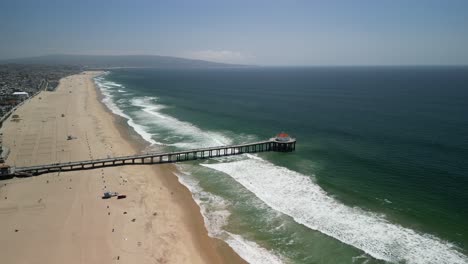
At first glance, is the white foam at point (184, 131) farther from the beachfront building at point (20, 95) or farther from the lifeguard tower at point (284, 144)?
the beachfront building at point (20, 95)

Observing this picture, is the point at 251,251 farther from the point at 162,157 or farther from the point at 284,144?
the point at 284,144

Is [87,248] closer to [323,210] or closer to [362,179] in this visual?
[323,210]

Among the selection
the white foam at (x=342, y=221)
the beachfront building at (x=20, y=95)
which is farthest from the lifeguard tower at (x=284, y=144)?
the beachfront building at (x=20, y=95)

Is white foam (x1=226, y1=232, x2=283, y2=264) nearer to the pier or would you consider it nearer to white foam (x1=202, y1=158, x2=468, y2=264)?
white foam (x1=202, y1=158, x2=468, y2=264)

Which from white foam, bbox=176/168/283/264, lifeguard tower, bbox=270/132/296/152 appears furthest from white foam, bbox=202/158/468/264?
lifeguard tower, bbox=270/132/296/152

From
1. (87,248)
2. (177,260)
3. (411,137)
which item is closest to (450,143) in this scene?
(411,137)

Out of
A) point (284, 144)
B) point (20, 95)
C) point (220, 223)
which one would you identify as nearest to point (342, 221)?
point (220, 223)
